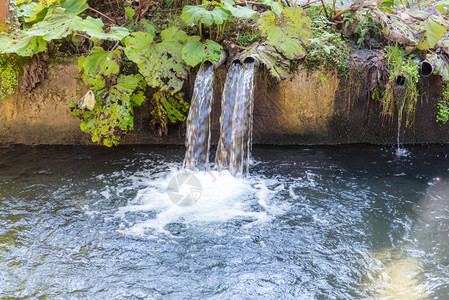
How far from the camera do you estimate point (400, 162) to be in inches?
189

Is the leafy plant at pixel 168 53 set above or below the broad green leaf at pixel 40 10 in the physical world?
below

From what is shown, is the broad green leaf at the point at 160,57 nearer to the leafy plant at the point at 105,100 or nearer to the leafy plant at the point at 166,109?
the leafy plant at the point at 105,100

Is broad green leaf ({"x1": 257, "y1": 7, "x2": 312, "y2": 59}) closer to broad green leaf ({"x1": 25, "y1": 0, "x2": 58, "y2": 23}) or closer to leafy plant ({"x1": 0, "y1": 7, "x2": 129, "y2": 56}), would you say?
leafy plant ({"x1": 0, "y1": 7, "x2": 129, "y2": 56})

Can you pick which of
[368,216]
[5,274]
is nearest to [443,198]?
[368,216]

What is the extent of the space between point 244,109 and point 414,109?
7.07ft

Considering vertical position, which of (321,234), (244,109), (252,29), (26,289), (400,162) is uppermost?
(252,29)

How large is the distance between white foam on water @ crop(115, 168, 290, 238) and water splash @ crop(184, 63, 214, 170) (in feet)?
1.13

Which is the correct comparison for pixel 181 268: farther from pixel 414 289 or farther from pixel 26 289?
pixel 414 289

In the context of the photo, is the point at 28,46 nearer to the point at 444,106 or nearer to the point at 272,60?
the point at 272,60

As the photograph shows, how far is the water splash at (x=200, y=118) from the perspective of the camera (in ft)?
15.2

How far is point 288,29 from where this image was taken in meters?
4.39

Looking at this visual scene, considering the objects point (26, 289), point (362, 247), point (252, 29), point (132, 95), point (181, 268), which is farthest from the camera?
point (252, 29)

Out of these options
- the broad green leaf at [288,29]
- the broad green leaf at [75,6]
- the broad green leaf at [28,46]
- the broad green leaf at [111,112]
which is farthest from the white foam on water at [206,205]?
the broad green leaf at [75,6]

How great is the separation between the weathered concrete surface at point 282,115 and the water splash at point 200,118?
0.34m
